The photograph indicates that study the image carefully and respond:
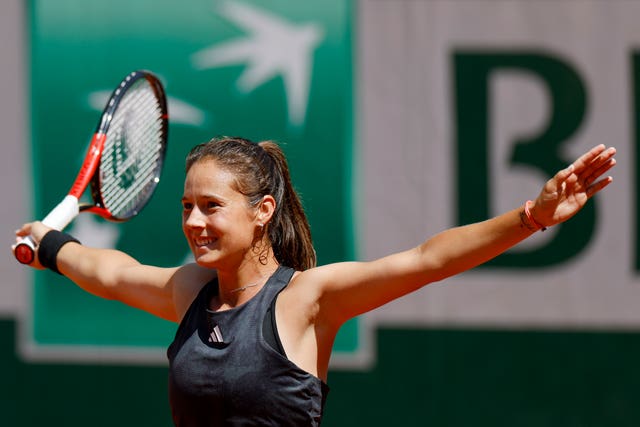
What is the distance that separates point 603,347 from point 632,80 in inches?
52.2

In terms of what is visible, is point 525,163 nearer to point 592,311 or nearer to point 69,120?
point 592,311

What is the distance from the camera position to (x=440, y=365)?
5641 millimetres

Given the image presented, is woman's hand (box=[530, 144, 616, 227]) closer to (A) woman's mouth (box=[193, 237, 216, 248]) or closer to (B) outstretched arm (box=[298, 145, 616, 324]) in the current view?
(B) outstretched arm (box=[298, 145, 616, 324])

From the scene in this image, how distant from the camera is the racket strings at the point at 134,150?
11.9 ft

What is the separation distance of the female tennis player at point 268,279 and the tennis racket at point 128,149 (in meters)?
0.61

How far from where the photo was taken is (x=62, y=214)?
11.2 ft

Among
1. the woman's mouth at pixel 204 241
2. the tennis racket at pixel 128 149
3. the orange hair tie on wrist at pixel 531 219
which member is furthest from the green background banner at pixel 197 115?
the orange hair tie on wrist at pixel 531 219

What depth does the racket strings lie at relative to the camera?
11.9ft

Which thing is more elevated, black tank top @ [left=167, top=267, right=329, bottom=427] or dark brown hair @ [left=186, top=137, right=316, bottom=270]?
dark brown hair @ [left=186, top=137, right=316, bottom=270]

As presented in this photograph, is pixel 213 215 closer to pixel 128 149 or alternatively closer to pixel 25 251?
pixel 25 251

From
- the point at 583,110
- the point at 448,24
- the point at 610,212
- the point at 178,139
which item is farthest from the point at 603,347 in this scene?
the point at 178,139

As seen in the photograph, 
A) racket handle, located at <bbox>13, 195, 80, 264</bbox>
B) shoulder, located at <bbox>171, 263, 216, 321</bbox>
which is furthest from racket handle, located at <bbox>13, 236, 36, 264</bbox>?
shoulder, located at <bbox>171, 263, 216, 321</bbox>

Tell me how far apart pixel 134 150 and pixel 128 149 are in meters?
0.03

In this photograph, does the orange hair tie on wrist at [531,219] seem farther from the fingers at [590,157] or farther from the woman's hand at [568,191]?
the fingers at [590,157]
